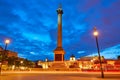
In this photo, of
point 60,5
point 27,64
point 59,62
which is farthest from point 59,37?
point 27,64

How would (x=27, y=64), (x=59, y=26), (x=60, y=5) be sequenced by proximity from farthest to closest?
1. (x=27, y=64)
2. (x=60, y=5)
3. (x=59, y=26)

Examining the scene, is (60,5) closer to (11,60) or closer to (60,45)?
(60,45)

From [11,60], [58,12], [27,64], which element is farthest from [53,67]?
[27,64]

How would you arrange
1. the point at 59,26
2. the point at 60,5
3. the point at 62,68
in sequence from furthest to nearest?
the point at 60,5, the point at 59,26, the point at 62,68

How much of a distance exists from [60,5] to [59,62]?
93.0 ft

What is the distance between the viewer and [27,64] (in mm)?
137000

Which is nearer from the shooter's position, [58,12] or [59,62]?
[59,62]

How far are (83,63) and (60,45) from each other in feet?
121

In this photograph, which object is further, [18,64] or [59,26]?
[18,64]

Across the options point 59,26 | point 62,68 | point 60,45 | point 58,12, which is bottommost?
point 62,68

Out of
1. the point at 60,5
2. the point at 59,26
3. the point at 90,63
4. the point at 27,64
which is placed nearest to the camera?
the point at 59,26

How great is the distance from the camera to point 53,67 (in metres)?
90.9

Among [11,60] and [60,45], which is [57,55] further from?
[11,60]

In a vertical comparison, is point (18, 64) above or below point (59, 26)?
below
